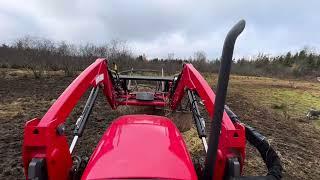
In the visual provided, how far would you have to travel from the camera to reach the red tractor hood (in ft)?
10.9

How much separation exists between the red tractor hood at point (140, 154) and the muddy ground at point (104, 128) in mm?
3315

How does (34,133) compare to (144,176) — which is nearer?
(144,176)

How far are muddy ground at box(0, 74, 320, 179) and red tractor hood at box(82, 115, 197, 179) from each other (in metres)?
3.31

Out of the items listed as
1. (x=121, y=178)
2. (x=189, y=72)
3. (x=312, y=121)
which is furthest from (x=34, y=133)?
(x=312, y=121)

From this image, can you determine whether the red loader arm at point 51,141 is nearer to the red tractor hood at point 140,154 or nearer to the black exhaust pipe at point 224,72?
the red tractor hood at point 140,154

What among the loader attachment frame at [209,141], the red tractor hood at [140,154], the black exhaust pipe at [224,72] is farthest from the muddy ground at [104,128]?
the black exhaust pipe at [224,72]

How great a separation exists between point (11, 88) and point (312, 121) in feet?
33.1

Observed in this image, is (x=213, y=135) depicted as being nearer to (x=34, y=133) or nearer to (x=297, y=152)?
(x=34, y=133)

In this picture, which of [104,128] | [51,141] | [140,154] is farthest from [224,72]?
[104,128]

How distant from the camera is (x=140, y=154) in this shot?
11.5 ft

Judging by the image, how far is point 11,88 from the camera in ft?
55.5

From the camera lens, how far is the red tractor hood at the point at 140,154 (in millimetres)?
3311

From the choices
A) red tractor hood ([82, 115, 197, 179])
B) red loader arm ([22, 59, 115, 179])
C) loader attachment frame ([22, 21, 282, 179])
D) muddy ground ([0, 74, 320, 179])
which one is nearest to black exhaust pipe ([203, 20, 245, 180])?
loader attachment frame ([22, 21, 282, 179])

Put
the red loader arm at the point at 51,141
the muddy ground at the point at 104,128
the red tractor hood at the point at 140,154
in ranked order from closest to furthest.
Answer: the red tractor hood at the point at 140,154, the red loader arm at the point at 51,141, the muddy ground at the point at 104,128
